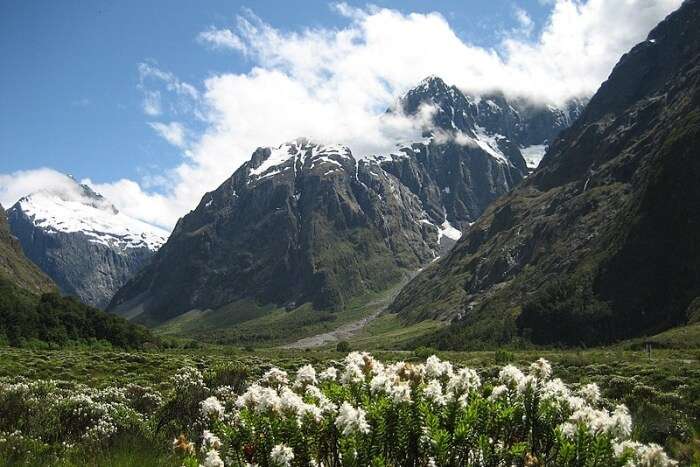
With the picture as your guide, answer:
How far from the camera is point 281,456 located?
716 centimetres

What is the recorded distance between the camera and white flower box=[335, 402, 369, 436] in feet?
24.1

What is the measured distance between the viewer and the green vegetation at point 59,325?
8556 cm

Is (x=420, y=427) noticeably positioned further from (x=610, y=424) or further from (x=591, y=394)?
(x=591, y=394)

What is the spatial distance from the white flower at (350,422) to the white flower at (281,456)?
0.72 metres

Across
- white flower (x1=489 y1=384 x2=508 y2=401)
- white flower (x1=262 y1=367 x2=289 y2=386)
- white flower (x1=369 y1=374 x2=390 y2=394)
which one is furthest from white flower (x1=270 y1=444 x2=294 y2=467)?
white flower (x1=489 y1=384 x2=508 y2=401)

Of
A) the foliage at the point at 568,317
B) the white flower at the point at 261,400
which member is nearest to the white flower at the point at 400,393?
the white flower at the point at 261,400

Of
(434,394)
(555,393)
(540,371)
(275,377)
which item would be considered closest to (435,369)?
(434,394)

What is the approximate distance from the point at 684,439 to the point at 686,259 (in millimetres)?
144834

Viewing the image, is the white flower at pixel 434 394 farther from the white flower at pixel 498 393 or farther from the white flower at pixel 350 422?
the white flower at pixel 350 422

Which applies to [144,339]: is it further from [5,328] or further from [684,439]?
[684,439]

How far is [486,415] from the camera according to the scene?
8.12m

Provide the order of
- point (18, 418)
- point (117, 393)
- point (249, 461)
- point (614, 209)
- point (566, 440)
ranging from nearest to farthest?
point (566, 440)
point (249, 461)
point (18, 418)
point (117, 393)
point (614, 209)

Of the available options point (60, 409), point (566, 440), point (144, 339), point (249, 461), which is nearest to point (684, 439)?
point (566, 440)

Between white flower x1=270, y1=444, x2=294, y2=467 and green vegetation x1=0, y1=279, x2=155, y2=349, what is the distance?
86.9 m
